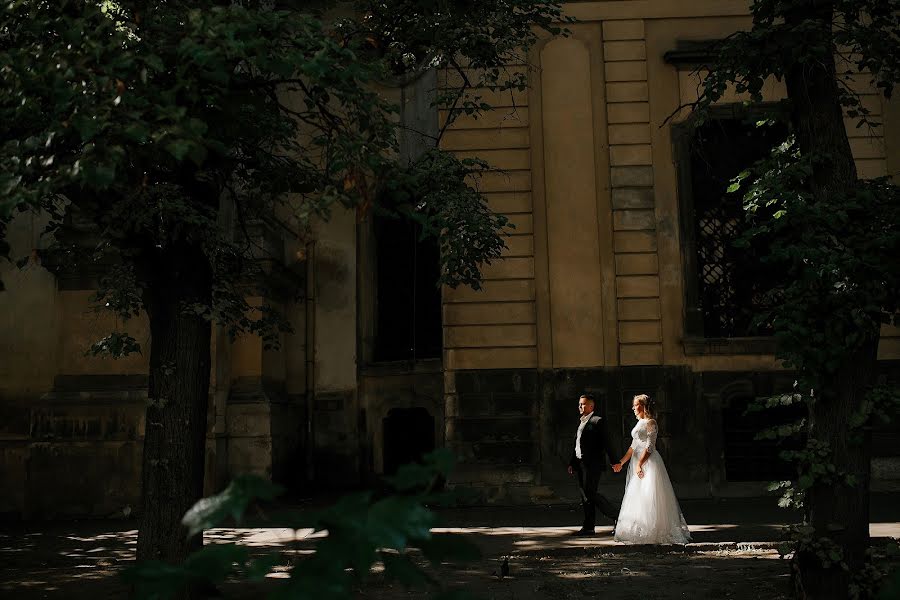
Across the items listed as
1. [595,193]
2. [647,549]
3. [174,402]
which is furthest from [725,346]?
[174,402]

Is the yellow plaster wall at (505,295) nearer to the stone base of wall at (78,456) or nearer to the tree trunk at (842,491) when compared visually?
the stone base of wall at (78,456)

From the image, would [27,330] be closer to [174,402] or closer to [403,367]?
[403,367]

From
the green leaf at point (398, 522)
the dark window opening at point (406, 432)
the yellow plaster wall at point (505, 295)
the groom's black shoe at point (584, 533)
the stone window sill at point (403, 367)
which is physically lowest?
the groom's black shoe at point (584, 533)

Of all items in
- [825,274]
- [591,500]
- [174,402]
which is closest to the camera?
[825,274]

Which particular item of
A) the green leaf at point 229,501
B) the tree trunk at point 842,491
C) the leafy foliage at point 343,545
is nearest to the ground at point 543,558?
the tree trunk at point 842,491

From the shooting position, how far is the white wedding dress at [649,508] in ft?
33.7

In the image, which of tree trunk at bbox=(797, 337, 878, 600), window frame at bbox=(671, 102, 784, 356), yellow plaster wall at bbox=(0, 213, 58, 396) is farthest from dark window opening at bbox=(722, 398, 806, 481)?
yellow plaster wall at bbox=(0, 213, 58, 396)

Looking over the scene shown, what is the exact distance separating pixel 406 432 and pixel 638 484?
7786mm

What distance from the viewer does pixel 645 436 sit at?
35.8 ft

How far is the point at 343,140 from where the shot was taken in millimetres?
6934

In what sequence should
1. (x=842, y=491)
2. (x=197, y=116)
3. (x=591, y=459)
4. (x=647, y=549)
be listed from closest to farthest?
(x=197, y=116) < (x=842, y=491) < (x=647, y=549) < (x=591, y=459)

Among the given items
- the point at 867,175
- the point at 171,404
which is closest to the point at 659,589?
the point at 171,404

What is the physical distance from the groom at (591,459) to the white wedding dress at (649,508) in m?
0.50

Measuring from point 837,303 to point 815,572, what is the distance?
2122mm
